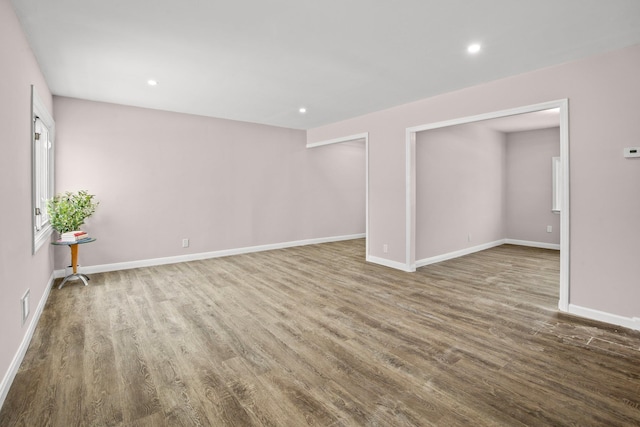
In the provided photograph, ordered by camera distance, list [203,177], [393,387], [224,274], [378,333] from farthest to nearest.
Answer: [203,177] < [224,274] < [378,333] < [393,387]

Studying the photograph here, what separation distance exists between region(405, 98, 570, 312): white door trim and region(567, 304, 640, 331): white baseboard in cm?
8

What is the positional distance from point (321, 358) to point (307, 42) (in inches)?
103

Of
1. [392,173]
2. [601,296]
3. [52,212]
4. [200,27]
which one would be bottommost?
[601,296]

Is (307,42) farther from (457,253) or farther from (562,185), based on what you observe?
(457,253)

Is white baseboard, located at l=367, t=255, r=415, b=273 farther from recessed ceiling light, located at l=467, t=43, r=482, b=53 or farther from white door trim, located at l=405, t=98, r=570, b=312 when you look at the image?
recessed ceiling light, located at l=467, t=43, r=482, b=53

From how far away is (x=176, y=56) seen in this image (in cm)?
305

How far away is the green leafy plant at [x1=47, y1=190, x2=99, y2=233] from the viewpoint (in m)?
3.89

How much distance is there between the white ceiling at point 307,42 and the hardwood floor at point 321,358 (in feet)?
8.25

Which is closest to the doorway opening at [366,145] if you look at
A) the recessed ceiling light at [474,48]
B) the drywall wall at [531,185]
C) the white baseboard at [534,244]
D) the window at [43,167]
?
the recessed ceiling light at [474,48]

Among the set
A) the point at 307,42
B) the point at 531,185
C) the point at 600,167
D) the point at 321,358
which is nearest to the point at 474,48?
the point at 307,42

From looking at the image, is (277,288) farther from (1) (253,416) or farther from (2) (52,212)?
(2) (52,212)

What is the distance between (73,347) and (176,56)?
2.71 meters

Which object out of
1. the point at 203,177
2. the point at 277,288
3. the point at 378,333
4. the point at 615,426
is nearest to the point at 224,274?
the point at 277,288

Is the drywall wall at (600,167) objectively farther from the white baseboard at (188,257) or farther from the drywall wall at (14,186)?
the white baseboard at (188,257)
